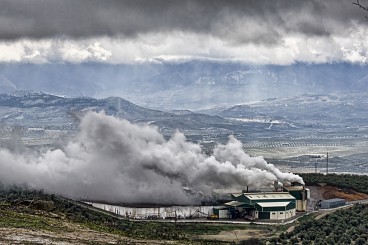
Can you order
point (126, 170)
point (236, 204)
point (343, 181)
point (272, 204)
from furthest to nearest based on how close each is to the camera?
point (343, 181)
point (126, 170)
point (236, 204)
point (272, 204)

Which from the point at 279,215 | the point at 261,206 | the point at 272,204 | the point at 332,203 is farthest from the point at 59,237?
the point at 332,203

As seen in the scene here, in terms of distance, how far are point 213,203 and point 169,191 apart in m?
9.57

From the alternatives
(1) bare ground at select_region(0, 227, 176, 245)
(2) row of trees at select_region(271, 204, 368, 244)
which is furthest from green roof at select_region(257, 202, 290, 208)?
(1) bare ground at select_region(0, 227, 176, 245)

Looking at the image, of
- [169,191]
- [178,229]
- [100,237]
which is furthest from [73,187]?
[100,237]

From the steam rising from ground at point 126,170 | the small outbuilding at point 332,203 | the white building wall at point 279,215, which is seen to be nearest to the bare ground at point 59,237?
the white building wall at point 279,215

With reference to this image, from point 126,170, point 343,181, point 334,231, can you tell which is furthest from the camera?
point 343,181

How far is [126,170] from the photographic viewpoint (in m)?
127

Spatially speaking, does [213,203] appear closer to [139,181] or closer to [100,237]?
[139,181]

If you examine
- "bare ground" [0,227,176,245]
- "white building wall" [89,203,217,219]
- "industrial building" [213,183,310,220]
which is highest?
"bare ground" [0,227,176,245]

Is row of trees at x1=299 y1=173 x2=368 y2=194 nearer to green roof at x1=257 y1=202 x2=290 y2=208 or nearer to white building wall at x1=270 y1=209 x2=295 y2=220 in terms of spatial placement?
green roof at x1=257 y1=202 x2=290 y2=208

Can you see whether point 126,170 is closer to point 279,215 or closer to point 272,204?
point 272,204

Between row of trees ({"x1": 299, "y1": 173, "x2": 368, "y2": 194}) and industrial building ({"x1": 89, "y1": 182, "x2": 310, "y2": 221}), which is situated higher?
row of trees ({"x1": 299, "y1": 173, "x2": 368, "y2": 194})

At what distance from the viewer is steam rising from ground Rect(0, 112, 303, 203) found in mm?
122000

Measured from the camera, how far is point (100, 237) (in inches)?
2400
